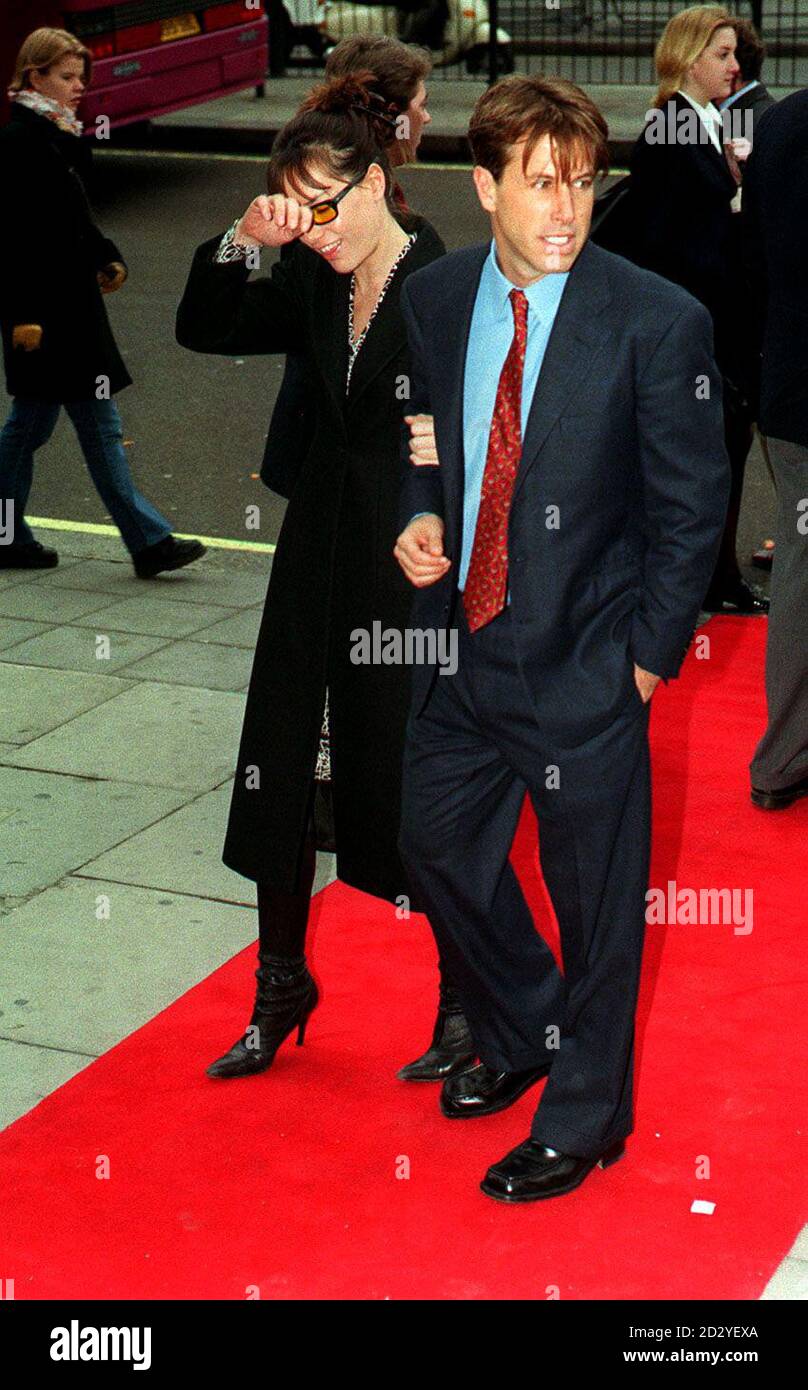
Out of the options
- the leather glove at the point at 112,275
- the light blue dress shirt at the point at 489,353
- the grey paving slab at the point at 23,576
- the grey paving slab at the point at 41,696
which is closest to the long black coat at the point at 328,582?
the light blue dress shirt at the point at 489,353

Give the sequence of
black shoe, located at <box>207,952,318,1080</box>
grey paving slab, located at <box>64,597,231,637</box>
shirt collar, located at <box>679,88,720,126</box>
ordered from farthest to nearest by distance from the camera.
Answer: grey paving slab, located at <box>64,597,231,637</box> < shirt collar, located at <box>679,88,720,126</box> < black shoe, located at <box>207,952,318,1080</box>

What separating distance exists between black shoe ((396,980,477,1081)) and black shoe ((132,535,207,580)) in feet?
13.0

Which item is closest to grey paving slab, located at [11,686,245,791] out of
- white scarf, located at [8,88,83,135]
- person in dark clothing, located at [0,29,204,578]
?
person in dark clothing, located at [0,29,204,578]

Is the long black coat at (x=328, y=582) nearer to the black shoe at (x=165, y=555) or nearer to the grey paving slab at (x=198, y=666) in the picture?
the grey paving slab at (x=198, y=666)

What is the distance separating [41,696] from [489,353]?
346 centimetres

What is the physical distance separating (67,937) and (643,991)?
1456 millimetres

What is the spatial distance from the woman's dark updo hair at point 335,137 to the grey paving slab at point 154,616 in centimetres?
352

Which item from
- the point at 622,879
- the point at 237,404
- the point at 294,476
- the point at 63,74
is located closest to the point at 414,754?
the point at 622,879

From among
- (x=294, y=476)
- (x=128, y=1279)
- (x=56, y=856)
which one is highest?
(x=294, y=476)

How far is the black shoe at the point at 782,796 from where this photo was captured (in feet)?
19.9

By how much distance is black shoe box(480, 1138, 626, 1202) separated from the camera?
161 inches

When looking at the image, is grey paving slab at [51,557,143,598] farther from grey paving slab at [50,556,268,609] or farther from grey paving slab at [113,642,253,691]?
grey paving slab at [113,642,253,691]

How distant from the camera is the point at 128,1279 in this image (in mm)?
3871

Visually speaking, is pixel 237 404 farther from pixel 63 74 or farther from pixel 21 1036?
pixel 21 1036
